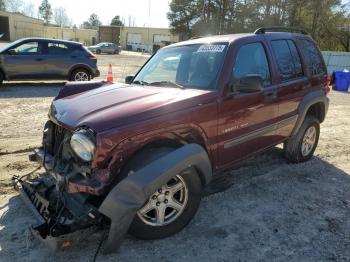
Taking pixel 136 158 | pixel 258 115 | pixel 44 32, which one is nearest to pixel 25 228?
pixel 136 158

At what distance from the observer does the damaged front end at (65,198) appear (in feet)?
10.4

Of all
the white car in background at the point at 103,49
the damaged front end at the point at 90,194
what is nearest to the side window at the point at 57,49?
the damaged front end at the point at 90,194

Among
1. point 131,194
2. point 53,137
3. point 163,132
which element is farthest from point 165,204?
point 53,137

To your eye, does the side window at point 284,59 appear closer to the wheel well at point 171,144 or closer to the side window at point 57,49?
the wheel well at point 171,144

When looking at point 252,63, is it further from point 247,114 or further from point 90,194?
point 90,194

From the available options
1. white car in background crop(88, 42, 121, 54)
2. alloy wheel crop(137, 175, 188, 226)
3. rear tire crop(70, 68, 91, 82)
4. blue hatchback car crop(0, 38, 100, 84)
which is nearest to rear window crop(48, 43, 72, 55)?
blue hatchback car crop(0, 38, 100, 84)

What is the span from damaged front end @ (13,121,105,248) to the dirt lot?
0.99 ft

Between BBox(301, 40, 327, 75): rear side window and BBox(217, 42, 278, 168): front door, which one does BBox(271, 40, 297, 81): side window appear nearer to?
BBox(217, 42, 278, 168): front door

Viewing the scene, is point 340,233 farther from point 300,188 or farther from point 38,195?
point 38,195

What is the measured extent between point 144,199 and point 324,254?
1786mm

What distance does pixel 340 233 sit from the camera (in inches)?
153

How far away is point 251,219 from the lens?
162 inches

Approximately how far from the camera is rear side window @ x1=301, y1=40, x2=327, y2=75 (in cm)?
569

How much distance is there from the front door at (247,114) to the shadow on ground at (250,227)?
552 mm
